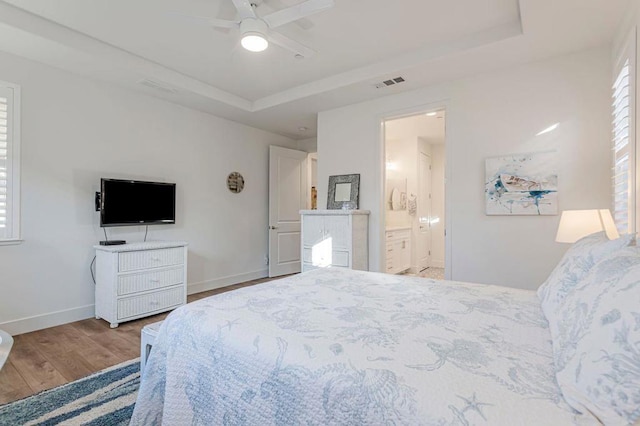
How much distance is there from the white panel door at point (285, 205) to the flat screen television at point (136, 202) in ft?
5.62

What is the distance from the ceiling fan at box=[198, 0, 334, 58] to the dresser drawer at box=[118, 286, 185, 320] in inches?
104

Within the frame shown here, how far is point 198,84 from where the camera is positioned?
12.0 ft

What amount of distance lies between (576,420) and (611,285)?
1.40ft

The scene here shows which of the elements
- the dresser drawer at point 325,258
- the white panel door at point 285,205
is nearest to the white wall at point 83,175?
the white panel door at point 285,205

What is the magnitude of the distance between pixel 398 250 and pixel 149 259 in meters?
3.66

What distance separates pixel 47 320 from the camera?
9.98ft

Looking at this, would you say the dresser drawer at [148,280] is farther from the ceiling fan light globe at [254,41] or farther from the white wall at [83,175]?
the ceiling fan light globe at [254,41]

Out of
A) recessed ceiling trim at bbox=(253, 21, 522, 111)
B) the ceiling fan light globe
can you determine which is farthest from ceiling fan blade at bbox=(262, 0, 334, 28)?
recessed ceiling trim at bbox=(253, 21, 522, 111)

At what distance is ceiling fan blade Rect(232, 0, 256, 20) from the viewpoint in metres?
2.02

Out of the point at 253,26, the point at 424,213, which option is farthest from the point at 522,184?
the point at 424,213

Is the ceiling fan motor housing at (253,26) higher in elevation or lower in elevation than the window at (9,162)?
higher

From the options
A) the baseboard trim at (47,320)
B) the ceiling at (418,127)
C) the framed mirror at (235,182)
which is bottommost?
the baseboard trim at (47,320)

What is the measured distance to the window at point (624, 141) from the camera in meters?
1.99

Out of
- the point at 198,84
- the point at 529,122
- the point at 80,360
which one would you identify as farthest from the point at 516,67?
the point at 80,360
